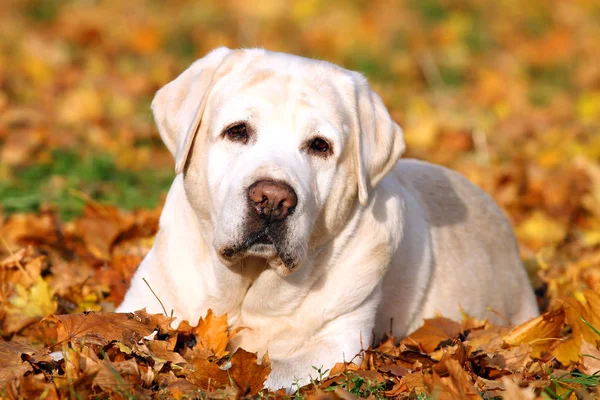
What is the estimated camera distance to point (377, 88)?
36.7 feet

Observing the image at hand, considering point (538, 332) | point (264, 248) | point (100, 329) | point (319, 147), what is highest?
point (319, 147)

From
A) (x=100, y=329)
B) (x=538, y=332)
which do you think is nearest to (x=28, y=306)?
(x=100, y=329)

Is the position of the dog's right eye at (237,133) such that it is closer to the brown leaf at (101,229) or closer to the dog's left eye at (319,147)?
the dog's left eye at (319,147)

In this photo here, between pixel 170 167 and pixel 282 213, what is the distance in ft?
14.5

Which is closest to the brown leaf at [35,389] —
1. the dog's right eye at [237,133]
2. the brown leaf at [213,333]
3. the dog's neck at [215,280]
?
the brown leaf at [213,333]

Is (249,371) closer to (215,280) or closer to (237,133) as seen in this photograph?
(215,280)

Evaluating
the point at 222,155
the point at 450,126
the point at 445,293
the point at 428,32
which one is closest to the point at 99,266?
the point at 222,155

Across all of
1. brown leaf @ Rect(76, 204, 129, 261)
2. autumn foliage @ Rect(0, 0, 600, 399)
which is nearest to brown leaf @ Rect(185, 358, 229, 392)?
autumn foliage @ Rect(0, 0, 600, 399)

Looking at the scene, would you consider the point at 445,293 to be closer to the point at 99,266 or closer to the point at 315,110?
the point at 315,110

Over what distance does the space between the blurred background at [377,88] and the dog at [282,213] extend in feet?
2.65

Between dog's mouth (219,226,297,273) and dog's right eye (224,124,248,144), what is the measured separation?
47cm

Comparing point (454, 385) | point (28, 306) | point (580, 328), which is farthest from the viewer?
point (28, 306)

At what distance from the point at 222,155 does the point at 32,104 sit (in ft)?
18.9

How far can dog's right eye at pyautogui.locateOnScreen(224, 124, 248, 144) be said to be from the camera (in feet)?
12.6
